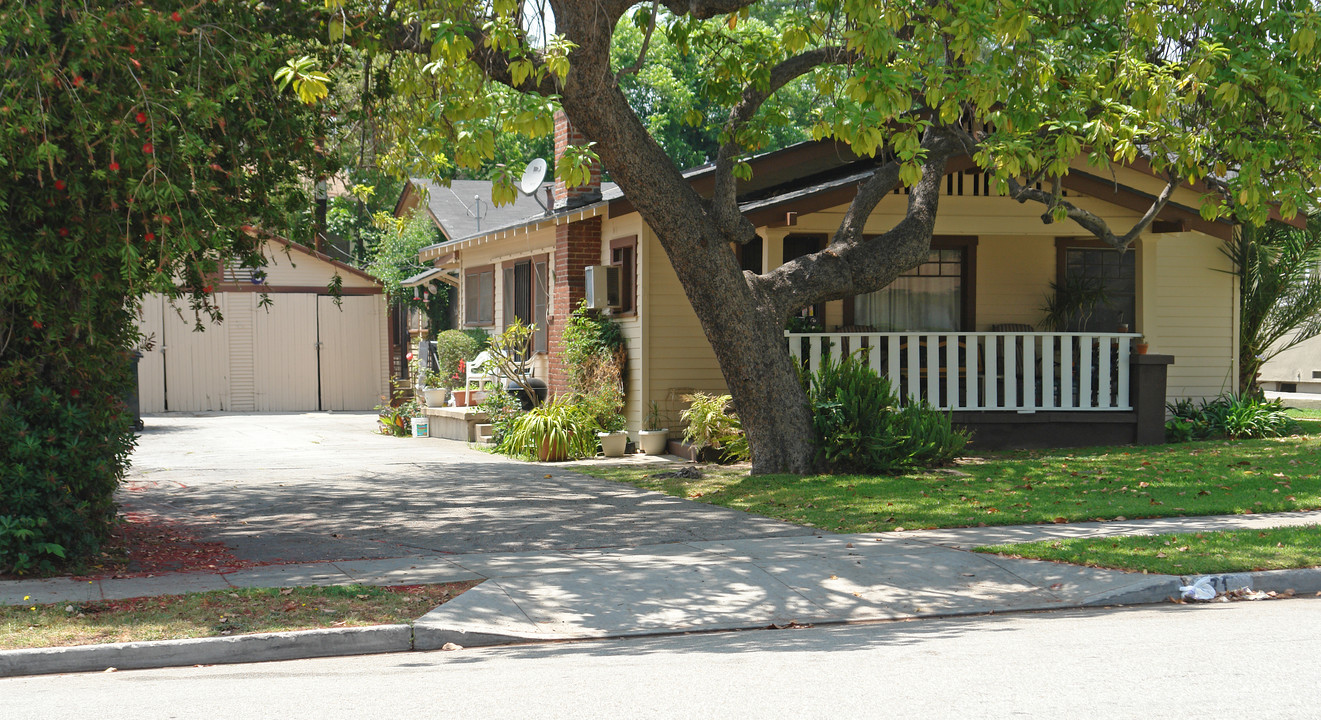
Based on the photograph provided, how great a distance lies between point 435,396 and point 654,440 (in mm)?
6250

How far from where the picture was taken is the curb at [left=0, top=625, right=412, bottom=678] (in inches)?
248

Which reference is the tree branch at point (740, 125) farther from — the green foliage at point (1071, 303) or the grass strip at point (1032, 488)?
the green foliage at point (1071, 303)

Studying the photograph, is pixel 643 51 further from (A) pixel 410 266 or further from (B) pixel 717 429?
(A) pixel 410 266

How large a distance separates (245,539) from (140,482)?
4.30 metres

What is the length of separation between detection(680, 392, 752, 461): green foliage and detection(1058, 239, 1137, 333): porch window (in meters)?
6.49

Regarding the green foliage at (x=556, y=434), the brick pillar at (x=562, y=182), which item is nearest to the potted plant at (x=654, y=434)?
the green foliage at (x=556, y=434)

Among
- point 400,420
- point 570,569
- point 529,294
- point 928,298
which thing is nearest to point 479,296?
point 400,420

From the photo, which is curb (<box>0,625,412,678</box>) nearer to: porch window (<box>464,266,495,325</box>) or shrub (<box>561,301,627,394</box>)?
shrub (<box>561,301,627,394</box>)

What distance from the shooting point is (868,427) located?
1320 cm

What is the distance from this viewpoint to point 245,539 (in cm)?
982

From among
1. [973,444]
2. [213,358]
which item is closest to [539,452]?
[973,444]

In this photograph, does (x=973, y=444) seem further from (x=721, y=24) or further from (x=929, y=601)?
(x=929, y=601)

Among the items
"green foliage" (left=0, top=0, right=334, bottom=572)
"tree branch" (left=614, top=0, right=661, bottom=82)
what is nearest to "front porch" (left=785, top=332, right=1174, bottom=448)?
"tree branch" (left=614, top=0, right=661, bottom=82)

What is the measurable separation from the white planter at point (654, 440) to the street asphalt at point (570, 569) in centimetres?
315
